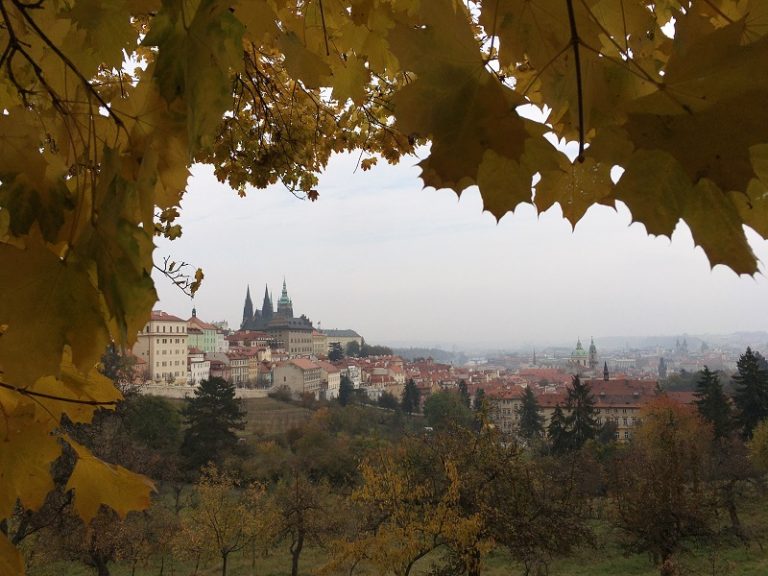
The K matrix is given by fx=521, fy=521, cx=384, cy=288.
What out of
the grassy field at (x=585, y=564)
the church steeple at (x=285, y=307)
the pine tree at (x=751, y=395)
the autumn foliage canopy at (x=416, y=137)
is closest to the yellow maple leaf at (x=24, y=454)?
the autumn foliage canopy at (x=416, y=137)

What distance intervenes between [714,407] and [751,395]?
1015mm

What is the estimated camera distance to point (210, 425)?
15.3m

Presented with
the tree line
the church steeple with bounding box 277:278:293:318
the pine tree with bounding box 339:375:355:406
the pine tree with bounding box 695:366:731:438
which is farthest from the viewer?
the church steeple with bounding box 277:278:293:318

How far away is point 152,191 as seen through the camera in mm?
342

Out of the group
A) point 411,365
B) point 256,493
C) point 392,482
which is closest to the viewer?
point 392,482

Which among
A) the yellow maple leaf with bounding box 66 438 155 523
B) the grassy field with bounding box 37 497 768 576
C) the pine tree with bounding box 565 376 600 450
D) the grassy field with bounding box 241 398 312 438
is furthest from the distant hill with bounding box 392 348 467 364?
the yellow maple leaf with bounding box 66 438 155 523

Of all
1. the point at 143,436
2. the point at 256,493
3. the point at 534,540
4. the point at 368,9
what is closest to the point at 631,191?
the point at 368,9

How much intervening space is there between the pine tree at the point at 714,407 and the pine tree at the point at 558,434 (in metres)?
4.03

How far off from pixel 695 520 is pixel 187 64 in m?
10.5

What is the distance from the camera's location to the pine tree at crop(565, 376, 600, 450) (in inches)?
677

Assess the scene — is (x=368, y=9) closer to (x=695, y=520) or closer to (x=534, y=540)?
(x=534, y=540)

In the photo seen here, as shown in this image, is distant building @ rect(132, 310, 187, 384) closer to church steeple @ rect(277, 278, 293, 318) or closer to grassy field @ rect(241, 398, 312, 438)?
grassy field @ rect(241, 398, 312, 438)

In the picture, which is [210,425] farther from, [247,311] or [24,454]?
[247,311]

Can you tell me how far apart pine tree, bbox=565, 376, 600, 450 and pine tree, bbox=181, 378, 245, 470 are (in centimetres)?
1072
